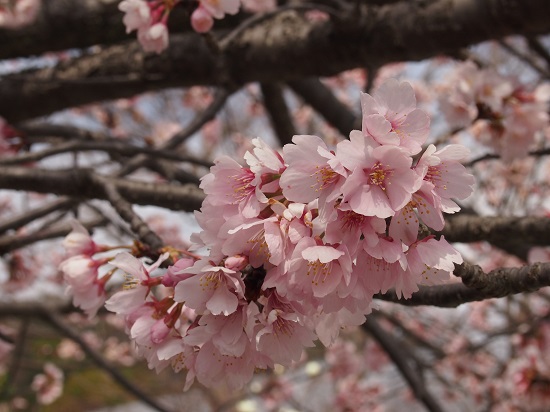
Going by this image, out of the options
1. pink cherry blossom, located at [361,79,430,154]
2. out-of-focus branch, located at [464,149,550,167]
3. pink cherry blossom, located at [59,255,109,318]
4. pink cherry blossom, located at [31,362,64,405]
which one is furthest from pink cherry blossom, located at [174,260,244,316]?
pink cherry blossom, located at [31,362,64,405]

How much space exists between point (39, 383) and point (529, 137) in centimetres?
508

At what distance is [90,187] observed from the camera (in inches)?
58.0

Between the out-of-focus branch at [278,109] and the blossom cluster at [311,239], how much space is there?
197 centimetres

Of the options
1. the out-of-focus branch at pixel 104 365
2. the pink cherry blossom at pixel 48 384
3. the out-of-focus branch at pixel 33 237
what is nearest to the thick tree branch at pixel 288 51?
the out-of-focus branch at pixel 33 237

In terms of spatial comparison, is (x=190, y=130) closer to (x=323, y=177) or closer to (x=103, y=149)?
(x=103, y=149)

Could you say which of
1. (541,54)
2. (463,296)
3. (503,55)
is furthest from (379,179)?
(503,55)

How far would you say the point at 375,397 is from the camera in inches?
202

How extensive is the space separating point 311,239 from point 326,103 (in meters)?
1.87

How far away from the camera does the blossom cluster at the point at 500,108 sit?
163cm

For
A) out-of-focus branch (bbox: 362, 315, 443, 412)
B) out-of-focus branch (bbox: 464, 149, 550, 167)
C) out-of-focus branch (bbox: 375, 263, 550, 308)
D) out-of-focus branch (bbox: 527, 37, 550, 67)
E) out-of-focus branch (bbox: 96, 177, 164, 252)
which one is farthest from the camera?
out-of-focus branch (bbox: 362, 315, 443, 412)

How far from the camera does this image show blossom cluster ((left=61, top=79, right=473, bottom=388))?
0.61 m

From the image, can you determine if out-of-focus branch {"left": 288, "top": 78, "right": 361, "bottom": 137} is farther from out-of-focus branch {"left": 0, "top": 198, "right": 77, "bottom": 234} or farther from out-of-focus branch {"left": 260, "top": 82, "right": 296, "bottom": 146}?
out-of-focus branch {"left": 0, "top": 198, "right": 77, "bottom": 234}

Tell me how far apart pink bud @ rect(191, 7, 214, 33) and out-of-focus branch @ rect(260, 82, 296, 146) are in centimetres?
134

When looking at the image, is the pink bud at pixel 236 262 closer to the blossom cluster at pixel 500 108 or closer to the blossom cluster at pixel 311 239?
the blossom cluster at pixel 311 239
